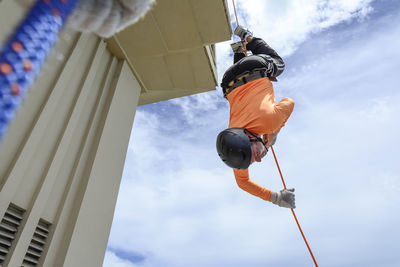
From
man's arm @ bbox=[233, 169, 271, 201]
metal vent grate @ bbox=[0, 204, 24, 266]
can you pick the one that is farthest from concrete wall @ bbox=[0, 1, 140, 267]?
man's arm @ bbox=[233, 169, 271, 201]

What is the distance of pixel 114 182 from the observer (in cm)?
308

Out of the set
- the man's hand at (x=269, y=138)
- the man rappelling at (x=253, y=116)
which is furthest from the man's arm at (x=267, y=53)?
the man's hand at (x=269, y=138)

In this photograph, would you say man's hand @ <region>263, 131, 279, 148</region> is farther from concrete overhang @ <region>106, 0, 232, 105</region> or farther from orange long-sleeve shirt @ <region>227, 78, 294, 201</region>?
concrete overhang @ <region>106, 0, 232, 105</region>

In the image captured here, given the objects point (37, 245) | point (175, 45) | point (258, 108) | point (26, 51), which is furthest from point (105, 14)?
point (175, 45)

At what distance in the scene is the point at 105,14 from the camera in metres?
0.49

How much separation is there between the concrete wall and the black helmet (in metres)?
1.44

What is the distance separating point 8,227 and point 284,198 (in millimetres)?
2616

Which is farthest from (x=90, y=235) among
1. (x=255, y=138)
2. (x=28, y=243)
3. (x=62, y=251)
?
(x=255, y=138)

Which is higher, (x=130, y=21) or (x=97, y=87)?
(x=97, y=87)

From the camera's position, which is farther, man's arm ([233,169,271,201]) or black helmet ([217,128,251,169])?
man's arm ([233,169,271,201])

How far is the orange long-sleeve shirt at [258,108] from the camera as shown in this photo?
251cm

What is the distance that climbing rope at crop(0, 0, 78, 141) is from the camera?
1.16ft

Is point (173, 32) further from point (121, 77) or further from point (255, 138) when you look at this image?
point (255, 138)

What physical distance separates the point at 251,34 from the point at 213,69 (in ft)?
2.88
